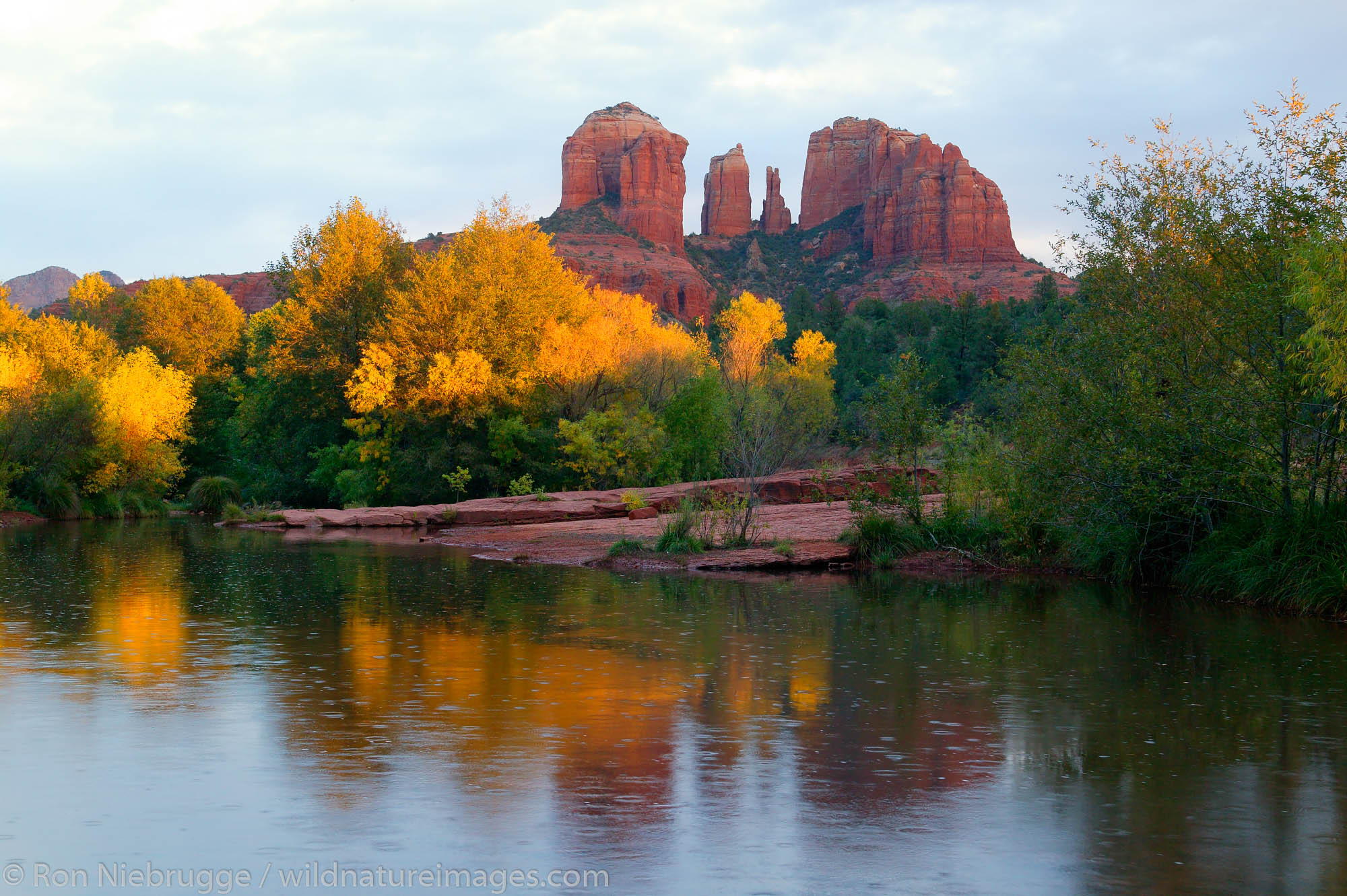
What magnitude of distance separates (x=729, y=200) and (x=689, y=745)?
496 feet

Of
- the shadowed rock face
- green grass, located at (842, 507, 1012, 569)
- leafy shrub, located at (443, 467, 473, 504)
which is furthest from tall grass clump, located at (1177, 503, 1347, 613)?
the shadowed rock face

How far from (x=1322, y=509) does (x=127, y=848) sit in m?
16.1

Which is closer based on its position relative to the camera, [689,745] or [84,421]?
[689,745]

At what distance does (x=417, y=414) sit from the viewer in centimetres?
4006

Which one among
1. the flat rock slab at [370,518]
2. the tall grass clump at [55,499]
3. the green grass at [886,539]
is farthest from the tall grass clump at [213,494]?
the green grass at [886,539]

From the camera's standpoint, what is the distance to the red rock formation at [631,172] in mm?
134875

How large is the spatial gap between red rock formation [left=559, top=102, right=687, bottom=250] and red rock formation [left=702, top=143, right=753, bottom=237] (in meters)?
10.6

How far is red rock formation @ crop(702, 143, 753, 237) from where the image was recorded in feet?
501

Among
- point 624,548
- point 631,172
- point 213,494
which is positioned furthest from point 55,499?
point 631,172

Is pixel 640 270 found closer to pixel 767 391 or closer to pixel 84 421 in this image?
pixel 767 391

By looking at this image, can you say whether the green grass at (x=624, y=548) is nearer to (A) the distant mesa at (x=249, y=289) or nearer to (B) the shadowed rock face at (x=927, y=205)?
(A) the distant mesa at (x=249, y=289)

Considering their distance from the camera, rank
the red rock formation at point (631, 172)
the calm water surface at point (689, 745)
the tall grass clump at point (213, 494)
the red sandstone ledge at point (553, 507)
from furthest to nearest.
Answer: the red rock formation at point (631, 172) < the tall grass clump at point (213, 494) < the red sandstone ledge at point (553, 507) < the calm water surface at point (689, 745)

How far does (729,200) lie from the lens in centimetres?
15362

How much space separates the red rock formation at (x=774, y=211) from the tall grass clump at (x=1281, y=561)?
139753 mm
